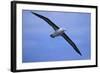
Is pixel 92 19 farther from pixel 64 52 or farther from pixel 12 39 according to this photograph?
pixel 12 39

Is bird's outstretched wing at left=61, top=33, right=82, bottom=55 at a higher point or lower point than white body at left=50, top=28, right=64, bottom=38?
lower

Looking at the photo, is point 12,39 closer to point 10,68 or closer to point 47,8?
point 10,68

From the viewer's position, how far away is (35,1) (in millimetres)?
1214

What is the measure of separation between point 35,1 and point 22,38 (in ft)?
0.68

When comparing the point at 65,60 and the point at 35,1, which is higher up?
the point at 35,1

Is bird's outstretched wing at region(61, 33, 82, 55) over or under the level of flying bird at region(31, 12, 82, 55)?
under

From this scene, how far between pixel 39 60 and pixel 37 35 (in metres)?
0.13

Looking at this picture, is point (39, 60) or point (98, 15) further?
point (98, 15)

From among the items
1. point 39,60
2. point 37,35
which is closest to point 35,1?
point 37,35

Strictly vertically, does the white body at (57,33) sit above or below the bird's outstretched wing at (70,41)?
above

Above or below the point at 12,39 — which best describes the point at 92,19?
above

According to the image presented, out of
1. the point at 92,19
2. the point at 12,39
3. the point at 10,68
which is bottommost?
the point at 10,68

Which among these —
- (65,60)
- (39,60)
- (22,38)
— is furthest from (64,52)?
(22,38)

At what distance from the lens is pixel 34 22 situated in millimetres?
1224
